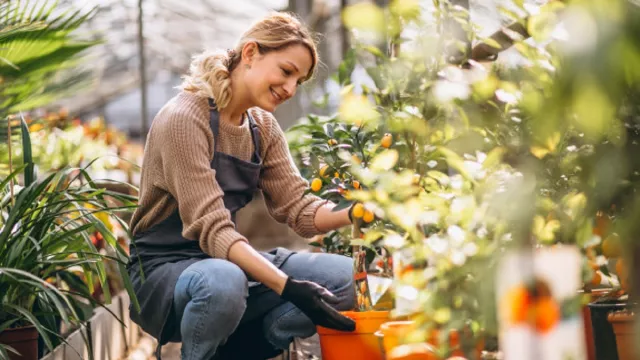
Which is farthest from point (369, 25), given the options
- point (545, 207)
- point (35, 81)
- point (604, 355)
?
point (35, 81)

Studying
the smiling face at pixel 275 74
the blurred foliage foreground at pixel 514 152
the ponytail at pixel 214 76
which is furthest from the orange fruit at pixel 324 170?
the blurred foliage foreground at pixel 514 152

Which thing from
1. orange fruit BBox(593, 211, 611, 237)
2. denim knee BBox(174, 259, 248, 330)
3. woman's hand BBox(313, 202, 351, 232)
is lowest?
denim knee BBox(174, 259, 248, 330)

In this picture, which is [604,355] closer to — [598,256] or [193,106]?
[598,256]

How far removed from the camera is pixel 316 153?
2.27 meters

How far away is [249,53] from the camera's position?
2148 mm

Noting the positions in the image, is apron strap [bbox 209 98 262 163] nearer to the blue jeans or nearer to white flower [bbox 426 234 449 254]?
the blue jeans

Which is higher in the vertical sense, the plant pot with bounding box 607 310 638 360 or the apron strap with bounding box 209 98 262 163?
the apron strap with bounding box 209 98 262 163

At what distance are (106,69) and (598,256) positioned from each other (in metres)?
19.3

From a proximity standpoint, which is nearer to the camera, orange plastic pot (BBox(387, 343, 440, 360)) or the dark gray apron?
orange plastic pot (BBox(387, 343, 440, 360))

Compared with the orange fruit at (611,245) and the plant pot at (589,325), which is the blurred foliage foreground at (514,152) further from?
the plant pot at (589,325)

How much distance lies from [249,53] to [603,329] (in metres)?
1.09

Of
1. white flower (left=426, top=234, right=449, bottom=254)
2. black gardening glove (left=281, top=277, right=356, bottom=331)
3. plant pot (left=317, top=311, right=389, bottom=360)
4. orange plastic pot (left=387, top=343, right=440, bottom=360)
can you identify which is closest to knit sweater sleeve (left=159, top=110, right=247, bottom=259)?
black gardening glove (left=281, top=277, right=356, bottom=331)

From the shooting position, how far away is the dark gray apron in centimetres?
204

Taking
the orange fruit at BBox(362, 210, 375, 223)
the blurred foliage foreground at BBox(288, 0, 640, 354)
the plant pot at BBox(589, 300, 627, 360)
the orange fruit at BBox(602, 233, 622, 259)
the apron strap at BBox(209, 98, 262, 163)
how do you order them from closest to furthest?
the blurred foliage foreground at BBox(288, 0, 640, 354), the orange fruit at BBox(602, 233, 622, 259), the plant pot at BBox(589, 300, 627, 360), the orange fruit at BBox(362, 210, 375, 223), the apron strap at BBox(209, 98, 262, 163)
